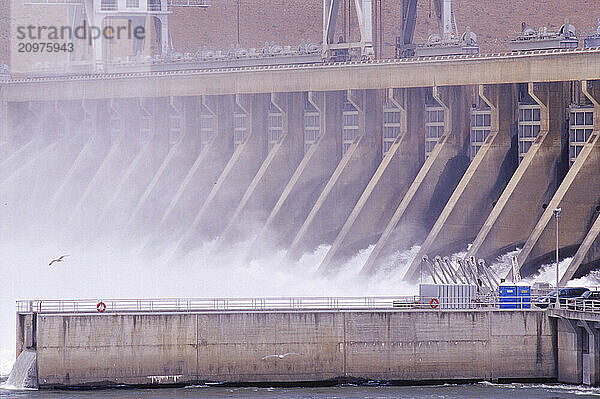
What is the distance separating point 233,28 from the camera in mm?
102062

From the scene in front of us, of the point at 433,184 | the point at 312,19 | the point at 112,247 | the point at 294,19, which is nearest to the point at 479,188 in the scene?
the point at 433,184

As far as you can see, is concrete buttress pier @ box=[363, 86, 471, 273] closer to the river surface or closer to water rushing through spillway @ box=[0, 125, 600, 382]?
water rushing through spillway @ box=[0, 125, 600, 382]

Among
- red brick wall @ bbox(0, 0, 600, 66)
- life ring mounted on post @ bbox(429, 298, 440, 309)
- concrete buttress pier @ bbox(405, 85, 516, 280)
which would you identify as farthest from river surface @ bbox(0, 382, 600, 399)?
red brick wall @ bbox(0, 0, 600, 66)

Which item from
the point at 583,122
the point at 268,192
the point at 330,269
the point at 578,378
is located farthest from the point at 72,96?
the point at 578,378

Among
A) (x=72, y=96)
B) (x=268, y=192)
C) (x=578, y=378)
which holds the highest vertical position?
(x=72, y=96)

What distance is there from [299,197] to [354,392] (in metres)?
26.9

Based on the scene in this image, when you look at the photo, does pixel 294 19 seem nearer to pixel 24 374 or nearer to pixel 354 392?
pixel 24 374

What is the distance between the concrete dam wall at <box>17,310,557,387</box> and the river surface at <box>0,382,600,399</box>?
0.59 meters

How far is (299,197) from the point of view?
74625 mm

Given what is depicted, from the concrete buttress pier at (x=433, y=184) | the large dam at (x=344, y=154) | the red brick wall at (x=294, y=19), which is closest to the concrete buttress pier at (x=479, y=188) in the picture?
the large dam at (x=344, y=154)

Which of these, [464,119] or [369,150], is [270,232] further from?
[464,119]

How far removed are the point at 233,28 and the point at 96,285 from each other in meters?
32.5

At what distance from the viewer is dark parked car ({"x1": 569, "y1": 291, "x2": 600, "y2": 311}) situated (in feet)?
162

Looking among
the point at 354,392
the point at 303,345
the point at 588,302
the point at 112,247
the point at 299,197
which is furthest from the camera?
the point at 112,247
